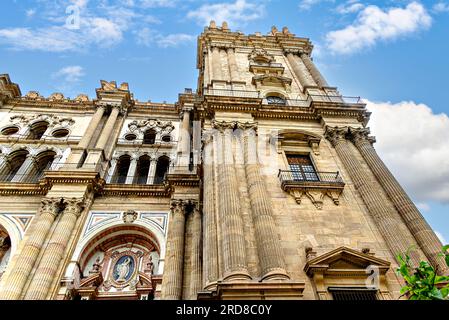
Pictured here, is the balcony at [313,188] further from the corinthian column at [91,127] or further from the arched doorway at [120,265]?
the corinthian column at [91,127]

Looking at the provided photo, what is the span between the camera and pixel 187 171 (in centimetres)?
1917

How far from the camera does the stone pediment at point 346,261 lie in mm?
10438

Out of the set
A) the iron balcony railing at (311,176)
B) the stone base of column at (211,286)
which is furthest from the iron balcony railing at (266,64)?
the stone base of column at (211,286)

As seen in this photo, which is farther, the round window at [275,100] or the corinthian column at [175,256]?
the round window at [275,100]

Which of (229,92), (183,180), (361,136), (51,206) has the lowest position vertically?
(51,206)

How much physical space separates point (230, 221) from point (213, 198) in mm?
1955

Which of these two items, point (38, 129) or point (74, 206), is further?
point (38, 129)

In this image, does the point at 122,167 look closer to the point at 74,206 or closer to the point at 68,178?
the point at 68,178

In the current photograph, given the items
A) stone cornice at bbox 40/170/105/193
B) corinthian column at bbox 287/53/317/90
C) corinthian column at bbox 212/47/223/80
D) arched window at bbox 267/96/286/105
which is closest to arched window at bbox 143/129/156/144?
corinthian column at bbox 212/47/223/80

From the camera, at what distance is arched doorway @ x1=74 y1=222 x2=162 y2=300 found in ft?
48.3

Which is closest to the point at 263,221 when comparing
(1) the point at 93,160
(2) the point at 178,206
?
(2) the point at 178,206

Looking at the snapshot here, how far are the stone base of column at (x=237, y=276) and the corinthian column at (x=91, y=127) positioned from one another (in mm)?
15437

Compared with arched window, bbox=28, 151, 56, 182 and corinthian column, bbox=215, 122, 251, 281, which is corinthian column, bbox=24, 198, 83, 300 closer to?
arched window, bbox=28, 151, 56, 182

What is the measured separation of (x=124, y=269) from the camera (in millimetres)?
16062
